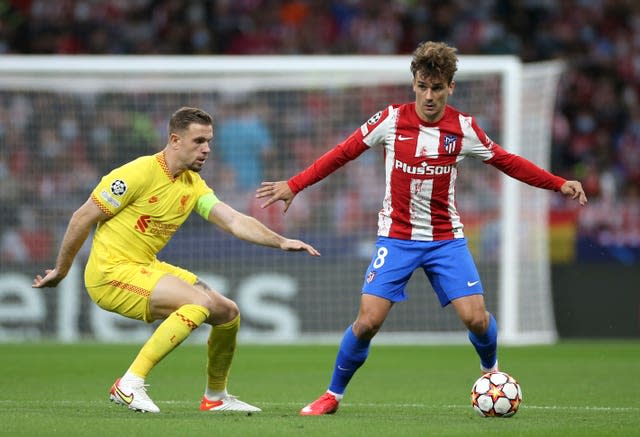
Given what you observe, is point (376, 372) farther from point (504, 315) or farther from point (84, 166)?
point (84, 166)

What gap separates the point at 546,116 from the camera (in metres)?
15.5

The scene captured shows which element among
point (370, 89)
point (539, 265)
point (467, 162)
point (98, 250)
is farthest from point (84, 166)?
point (98, 250)

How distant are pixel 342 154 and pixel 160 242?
1319 mm

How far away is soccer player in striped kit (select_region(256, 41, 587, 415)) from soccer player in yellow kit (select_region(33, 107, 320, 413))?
1.87 ft

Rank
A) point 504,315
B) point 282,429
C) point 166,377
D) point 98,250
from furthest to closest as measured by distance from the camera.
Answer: point 504,315 → point 166,377 → point 98,250 → point 282,429

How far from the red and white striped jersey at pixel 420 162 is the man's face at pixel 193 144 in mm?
694

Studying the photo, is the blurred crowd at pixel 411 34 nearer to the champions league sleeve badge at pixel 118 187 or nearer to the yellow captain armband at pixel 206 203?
the yellow captain armband at pixel 206 203

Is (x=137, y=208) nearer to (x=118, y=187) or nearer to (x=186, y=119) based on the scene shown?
(x=118, y=187)

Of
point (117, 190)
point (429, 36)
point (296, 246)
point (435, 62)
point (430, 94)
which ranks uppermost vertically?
point (429, 36)

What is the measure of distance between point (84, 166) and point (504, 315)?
5.73 m

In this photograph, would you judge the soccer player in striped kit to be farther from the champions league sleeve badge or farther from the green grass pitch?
the champions league sleeve badge

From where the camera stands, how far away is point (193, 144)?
7.57 meters

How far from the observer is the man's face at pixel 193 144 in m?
7.57

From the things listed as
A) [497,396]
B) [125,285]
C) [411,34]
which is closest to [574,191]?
[497,396]
